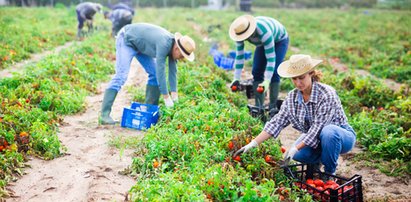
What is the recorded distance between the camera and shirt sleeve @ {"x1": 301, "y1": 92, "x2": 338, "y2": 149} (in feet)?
14.6

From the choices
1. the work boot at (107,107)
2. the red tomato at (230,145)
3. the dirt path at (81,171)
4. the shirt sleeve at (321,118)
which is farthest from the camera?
the work boot at (107,107)

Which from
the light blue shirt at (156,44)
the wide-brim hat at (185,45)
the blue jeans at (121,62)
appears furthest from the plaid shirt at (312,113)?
the blue jeans at (121,62)

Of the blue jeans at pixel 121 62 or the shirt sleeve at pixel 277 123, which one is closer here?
the shirt sleeve at pixel 277 123

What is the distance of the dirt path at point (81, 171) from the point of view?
419cm

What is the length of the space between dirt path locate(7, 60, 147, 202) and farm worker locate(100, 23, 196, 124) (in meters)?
0.50

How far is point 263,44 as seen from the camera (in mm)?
6383

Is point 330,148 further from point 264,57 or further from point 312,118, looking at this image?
point 264,57

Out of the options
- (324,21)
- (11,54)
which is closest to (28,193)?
(11,54)

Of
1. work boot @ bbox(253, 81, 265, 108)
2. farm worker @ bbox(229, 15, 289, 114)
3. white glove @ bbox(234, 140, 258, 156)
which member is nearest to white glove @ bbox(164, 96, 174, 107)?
farm worker @ bbox(229, 15, 289, 114)

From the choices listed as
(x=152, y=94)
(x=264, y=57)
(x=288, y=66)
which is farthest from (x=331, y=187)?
(x=152, y=94)

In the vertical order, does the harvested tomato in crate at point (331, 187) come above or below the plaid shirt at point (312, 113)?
below

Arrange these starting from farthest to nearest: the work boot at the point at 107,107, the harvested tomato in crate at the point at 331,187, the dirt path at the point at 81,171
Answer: the work boot at the point at 107,107, the dirt path at the point at 81,171, the harvested tomato in crate at the point at 331,187

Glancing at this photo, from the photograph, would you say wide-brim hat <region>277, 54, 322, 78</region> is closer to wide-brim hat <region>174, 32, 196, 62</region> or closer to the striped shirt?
wide-brim hat <region>174, 32, 196, 62</region>

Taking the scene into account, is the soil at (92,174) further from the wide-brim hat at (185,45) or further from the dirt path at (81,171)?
the wide-brim hat at (185,45)
